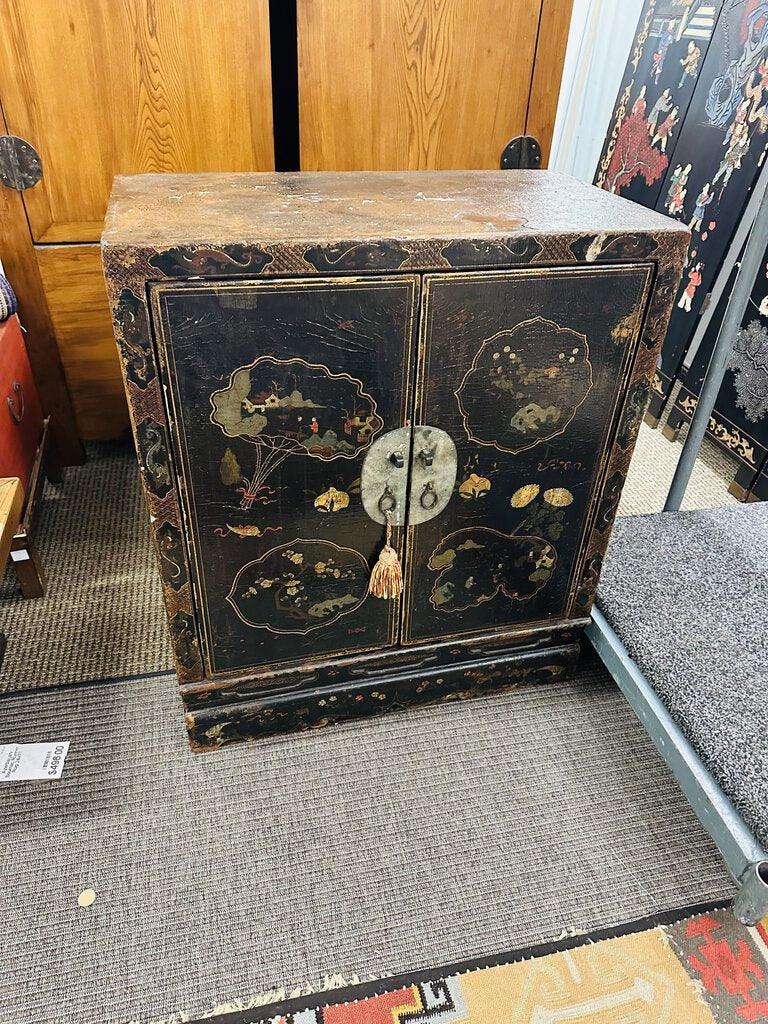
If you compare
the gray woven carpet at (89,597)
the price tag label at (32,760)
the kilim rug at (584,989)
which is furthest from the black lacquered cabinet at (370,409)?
the kilim rug at (584,989)

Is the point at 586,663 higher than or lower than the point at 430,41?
lower

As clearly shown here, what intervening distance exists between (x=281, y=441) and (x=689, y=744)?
0.89 m

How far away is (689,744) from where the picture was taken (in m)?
1.28

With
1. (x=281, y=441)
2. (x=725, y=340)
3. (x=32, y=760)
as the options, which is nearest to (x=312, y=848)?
(x=32, y=760)

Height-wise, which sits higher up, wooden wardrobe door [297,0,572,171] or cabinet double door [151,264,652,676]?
wooden wardrobe door [297,0,572,171]

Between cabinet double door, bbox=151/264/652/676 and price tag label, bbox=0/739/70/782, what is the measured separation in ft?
1.26

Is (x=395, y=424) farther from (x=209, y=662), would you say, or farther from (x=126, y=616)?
(x=126, y=616)

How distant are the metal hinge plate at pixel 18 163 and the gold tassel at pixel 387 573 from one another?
55.9 inches

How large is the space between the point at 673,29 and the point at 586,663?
2.18 meters

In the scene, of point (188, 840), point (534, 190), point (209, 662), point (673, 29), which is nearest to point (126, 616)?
point (209, 662)

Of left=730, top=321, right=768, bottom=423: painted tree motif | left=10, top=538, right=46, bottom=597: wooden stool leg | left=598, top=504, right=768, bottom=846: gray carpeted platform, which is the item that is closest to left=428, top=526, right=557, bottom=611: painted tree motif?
left=598, top=504, right=768, bottom=846: gray carpeted platform

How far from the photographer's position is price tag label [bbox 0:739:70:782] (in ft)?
4.70

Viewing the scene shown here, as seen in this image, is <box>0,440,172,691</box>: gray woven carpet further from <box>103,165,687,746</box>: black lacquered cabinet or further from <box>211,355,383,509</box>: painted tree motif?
<box>211,355,383,509</box>: painted tree motif

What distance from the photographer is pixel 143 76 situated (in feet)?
6.03
